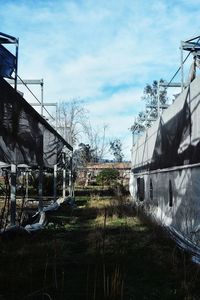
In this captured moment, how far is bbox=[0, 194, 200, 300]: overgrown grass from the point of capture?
4.17m

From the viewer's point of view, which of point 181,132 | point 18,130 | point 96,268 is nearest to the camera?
point 96,268

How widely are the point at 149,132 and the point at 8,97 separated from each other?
33.7ft

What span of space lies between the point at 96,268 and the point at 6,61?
503 cm

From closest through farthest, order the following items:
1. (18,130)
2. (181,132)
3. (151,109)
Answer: (18,130)
(181,132)
(151,109)

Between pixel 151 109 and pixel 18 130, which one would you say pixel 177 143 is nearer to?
pixel 18 130

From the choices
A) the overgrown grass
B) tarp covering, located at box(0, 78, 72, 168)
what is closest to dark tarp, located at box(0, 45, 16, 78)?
tarp covering, located at box(0, 78, 72, 168)

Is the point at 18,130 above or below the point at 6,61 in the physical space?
below

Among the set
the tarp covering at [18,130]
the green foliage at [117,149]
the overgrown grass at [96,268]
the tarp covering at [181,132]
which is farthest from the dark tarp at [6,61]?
the green foliage at [117,149]

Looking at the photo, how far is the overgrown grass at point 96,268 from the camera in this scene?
4168 millimetres

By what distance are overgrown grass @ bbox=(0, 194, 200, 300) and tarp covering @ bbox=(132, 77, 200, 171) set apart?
1673 mm

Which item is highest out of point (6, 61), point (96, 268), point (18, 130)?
point (6, 61)

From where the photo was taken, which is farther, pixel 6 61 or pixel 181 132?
pixel 181 132

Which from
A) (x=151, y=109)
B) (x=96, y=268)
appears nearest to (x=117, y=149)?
(x=151, y=109)

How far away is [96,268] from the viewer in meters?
3.88
